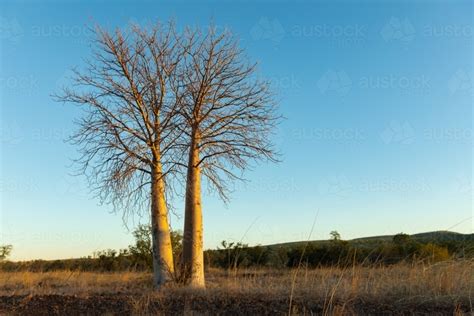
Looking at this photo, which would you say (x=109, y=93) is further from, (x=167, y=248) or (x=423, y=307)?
(x=423, y=307)

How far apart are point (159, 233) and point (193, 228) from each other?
76cm

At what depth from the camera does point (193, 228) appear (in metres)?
10.1

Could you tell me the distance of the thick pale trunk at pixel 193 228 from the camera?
10.0 metres

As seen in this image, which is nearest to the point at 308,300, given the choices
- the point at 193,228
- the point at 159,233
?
the point at 193,228

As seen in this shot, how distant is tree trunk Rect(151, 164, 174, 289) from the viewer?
10.0 m

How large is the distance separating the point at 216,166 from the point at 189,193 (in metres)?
0.84

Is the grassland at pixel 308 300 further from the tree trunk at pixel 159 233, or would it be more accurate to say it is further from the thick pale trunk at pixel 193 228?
the tree trunk at pixel 159 233

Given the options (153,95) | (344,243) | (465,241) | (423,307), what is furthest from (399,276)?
(344,243)

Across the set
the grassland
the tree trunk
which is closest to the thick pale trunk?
the tree trunk

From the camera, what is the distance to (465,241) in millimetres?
7270

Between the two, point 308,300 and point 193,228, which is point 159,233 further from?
point 308,300

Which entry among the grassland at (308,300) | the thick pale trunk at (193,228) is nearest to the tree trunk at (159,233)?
the thick pale trunk at (193,228)

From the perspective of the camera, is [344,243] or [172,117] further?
[344,243]

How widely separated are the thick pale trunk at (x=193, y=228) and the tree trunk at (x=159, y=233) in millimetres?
374
